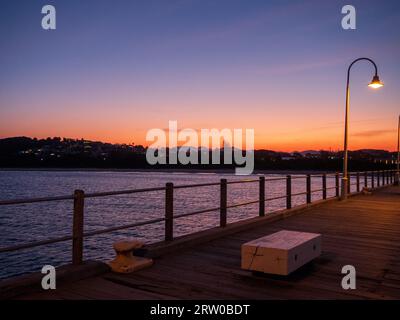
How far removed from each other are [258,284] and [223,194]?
401cm

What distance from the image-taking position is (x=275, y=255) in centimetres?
571

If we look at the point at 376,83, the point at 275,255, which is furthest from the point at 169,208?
the point at 376,83

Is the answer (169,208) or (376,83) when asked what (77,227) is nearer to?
(169,208)

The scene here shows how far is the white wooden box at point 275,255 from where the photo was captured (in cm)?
567

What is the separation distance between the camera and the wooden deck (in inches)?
203

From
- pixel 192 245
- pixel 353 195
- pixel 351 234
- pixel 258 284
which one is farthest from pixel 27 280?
pixel 353 195

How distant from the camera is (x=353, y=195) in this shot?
21406mm

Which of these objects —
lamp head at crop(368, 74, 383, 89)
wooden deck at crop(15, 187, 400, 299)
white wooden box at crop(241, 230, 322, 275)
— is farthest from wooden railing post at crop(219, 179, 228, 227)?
lamp head at crop(368, 74, 383, 89)

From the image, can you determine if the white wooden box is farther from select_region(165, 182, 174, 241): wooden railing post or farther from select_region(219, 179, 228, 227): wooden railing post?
select_region(219, 179, 228, 227): wooden railing post

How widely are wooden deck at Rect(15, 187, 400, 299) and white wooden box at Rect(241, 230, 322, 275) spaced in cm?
18

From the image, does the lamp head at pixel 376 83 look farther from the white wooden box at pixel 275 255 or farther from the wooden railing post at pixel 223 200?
the white wooden box at pixel 275 255

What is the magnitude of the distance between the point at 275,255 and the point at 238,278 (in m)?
0.63

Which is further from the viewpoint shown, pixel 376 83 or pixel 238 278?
pixel 376 83
